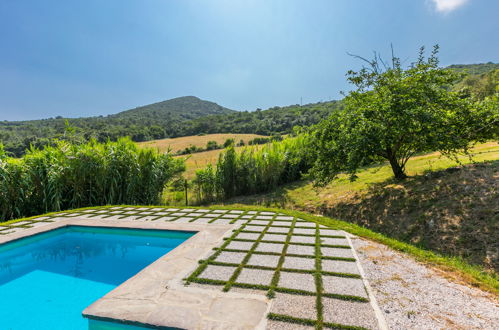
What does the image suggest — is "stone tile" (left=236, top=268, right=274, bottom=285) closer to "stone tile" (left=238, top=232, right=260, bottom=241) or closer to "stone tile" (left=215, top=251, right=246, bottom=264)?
"stone tile" (left=215, top=251, right=246, bottom=264)

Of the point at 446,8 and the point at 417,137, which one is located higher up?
the point at 446,8

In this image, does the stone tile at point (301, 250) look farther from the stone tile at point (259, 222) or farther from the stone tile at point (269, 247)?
the stone tile at point (259, 222)

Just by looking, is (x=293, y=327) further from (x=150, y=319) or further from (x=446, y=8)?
(x=446, y=8)

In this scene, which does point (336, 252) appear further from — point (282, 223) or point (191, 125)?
point (191, 125)

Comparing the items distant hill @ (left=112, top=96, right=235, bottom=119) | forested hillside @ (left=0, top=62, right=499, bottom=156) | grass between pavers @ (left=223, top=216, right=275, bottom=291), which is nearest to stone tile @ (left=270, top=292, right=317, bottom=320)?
grass between pavers @ (left=223, top=216, right=275, bottom=291)

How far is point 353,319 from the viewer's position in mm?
1774

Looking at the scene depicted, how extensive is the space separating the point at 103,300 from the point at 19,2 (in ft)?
27.2

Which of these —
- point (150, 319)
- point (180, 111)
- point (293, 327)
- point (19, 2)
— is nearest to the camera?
point (293, 327)

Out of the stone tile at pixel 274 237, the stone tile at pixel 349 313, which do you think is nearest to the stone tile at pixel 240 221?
the stone tile at pixel 274 237

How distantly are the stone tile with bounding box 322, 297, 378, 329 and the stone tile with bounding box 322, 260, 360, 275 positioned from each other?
51 cm

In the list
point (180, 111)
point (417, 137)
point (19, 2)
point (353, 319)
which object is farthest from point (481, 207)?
point (180, 111)

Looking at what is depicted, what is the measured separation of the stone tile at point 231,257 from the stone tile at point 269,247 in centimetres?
26

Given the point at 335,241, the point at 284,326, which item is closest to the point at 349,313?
the point at 284,326

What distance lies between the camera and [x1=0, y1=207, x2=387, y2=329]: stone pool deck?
1812 mm
